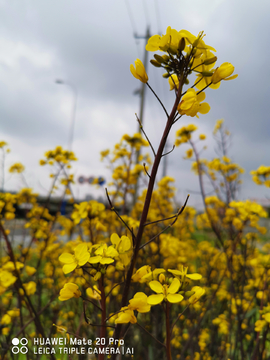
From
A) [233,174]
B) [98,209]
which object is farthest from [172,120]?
[233,174]

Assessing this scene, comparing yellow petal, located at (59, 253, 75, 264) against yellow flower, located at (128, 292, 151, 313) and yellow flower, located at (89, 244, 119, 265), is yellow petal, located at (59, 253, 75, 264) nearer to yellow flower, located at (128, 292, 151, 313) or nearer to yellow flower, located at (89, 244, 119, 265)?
yellow flower, located at (89, 244, 119, 265)

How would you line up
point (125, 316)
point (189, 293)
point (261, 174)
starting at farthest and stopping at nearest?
point (261, 174) → point (189, 293) → point (125, 316)

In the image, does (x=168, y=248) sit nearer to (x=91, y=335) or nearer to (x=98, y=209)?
(x=91, y=335)

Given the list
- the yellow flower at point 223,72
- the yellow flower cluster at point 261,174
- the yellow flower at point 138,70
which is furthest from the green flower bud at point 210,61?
the yellow flower cluster at point 261,174

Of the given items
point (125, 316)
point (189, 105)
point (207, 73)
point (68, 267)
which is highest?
point (207, 73)

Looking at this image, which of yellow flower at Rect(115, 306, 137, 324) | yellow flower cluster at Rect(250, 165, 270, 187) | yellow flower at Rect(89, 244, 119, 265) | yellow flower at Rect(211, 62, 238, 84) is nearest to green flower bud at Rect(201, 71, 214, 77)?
yellow flower at Rect(211, 62, 238, 84)

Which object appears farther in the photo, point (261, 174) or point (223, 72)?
point (261, 174)

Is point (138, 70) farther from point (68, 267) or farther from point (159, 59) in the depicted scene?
point (68, 267)

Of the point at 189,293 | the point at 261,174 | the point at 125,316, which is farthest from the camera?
the point at 261,174

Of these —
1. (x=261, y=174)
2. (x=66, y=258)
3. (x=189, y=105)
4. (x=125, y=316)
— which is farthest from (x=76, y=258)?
(x=261, y=174)

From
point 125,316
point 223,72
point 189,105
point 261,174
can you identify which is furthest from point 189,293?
point 261,174

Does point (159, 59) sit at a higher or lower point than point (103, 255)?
higher
